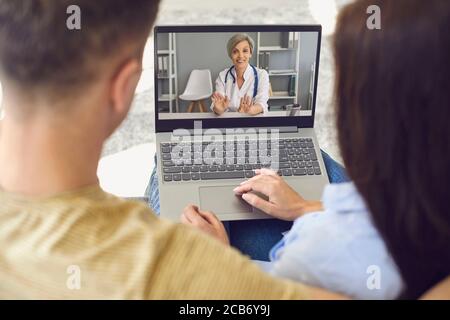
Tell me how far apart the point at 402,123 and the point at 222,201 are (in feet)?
1.42

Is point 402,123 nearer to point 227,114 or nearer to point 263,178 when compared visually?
point 263,178

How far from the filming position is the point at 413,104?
521mm

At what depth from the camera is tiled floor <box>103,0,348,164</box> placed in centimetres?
119

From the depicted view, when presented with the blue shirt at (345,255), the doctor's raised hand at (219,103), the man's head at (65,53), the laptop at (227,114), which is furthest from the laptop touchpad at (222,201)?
the man's head at (65,53)

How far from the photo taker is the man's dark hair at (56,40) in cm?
50

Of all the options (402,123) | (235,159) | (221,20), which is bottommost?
(235,159)

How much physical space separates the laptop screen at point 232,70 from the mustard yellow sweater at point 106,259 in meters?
0.50

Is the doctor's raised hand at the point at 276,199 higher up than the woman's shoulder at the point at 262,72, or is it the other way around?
the woman's shoulder at the point at 262,72

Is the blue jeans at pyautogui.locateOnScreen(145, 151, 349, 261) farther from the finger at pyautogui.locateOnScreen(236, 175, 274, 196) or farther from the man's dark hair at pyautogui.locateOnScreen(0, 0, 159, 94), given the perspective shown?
the man's dark hair at pyautogui.locateOnScreen(0, 0, 159, 94)

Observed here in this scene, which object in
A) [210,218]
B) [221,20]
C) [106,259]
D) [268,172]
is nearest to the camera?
[106,259]

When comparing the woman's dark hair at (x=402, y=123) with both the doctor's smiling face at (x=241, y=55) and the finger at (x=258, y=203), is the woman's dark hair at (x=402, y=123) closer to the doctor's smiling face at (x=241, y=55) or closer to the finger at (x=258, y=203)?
the finger at (x=258, y=203)

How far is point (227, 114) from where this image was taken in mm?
1011

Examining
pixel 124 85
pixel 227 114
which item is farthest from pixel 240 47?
pixel 124 85

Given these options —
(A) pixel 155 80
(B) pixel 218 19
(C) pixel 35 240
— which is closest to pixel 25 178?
(C) pixel 35 240
